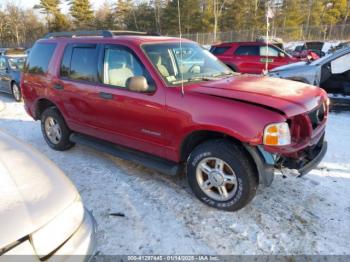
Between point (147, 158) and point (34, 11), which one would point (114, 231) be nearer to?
point (147, 158)

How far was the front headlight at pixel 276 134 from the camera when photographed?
117 inches

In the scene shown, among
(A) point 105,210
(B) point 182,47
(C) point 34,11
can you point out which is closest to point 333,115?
(B) point 182,47

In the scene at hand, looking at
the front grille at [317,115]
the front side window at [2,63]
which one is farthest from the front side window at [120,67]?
the front side window at [2,63]

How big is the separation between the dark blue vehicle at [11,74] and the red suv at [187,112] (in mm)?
5759

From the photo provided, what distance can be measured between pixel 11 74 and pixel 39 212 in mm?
9843

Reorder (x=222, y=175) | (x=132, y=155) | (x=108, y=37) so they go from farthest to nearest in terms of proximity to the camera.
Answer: (x=108, y=37) < (x=132, y=155) < (x=222, y=175)

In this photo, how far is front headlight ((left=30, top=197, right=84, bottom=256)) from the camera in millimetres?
1880

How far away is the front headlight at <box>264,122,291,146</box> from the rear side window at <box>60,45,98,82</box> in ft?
8.49

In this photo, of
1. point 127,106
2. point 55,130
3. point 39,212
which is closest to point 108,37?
point 127,106

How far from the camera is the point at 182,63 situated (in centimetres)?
409

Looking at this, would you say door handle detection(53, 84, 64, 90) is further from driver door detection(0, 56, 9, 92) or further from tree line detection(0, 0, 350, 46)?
tree line detection(0, 0, 350, 46)

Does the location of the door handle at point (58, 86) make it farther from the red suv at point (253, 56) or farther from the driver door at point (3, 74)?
the red suv at point (253, 56)

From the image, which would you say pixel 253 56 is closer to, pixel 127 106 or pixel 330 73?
pixel 330 73

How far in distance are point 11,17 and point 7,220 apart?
2581 inches
